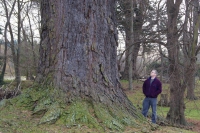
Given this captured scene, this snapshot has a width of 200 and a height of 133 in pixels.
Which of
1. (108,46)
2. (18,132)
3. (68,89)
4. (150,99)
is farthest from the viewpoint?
(150,99)

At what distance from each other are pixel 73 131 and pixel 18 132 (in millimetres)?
748

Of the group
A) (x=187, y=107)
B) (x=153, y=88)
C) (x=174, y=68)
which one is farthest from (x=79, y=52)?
(x=187, y=107)

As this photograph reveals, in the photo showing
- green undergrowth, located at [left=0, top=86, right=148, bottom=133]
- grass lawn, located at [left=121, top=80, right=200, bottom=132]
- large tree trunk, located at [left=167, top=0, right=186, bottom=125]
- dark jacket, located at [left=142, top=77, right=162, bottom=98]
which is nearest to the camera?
green undergrowth, located at [left=0, top=86, right=148, bottom=133]

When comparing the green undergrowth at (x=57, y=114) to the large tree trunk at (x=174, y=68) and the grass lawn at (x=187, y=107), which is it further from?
the large tree trunk at (x=174, y=68)

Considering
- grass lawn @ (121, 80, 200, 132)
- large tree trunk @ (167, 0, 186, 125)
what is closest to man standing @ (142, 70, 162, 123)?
grass lawn @ (121, 80, 200, 132)

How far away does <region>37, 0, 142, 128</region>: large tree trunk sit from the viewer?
4637mm

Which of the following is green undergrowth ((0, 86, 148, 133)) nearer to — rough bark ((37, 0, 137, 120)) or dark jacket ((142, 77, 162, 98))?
rough bark ((37, 0, 137, 120))

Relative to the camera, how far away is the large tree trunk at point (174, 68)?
10047 millimetres

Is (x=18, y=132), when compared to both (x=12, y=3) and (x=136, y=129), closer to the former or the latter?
(x=136, y=129)

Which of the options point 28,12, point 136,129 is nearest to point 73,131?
point 136,129

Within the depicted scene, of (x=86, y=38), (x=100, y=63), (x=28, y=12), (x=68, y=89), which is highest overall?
(x=28, y=12)

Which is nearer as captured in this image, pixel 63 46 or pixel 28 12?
pixel 63 46

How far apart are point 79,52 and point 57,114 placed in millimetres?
1044

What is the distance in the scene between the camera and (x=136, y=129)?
459cm
